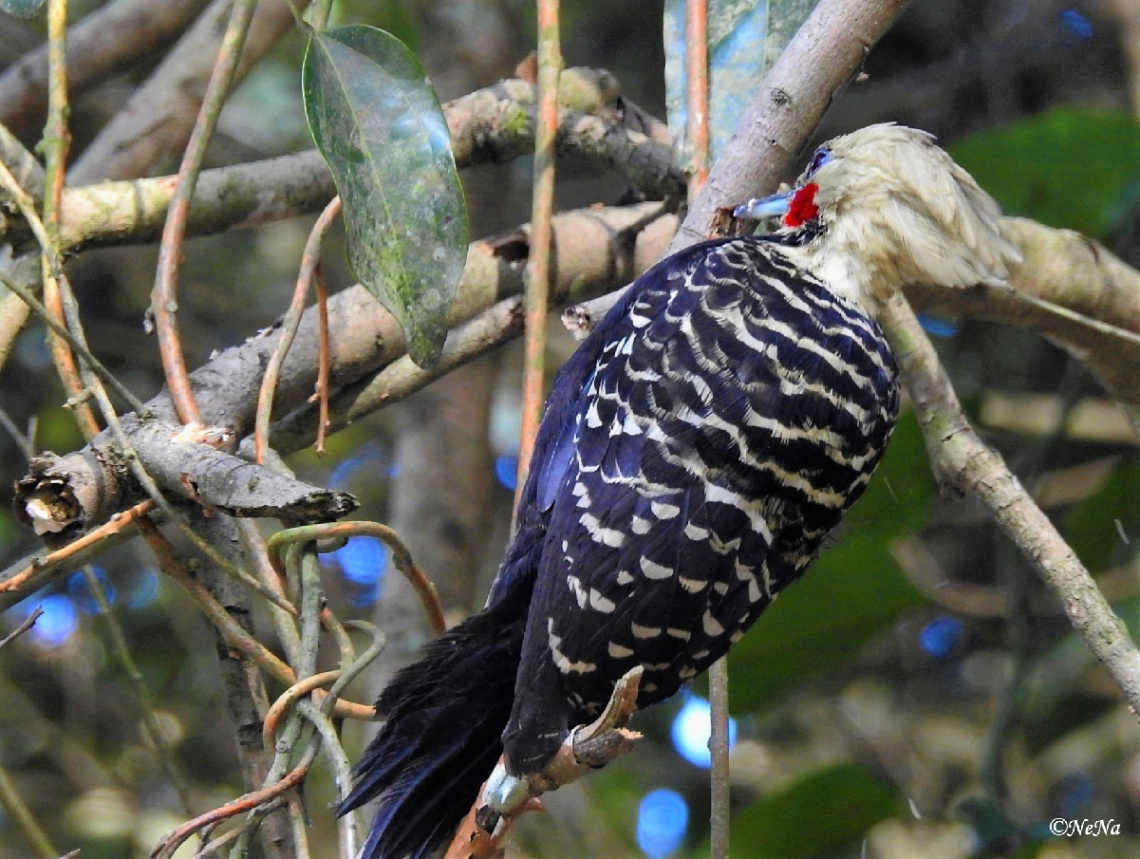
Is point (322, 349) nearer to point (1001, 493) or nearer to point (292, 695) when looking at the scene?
point (292, 695)

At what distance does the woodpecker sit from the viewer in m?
1.31

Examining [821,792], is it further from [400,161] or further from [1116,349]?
[400,161]

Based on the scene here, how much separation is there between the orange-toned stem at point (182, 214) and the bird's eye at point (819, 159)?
737 millimetres

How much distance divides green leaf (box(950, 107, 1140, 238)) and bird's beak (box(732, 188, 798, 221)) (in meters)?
0.82

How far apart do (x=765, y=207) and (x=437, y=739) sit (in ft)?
2.44

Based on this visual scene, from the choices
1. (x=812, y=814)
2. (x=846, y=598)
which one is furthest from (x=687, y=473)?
(x=812, y=814)

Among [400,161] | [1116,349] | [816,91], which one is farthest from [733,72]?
[1116,349]

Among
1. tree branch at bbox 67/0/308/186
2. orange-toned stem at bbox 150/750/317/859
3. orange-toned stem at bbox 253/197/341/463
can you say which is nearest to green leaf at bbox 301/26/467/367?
orange-toned stem at bbox 253/197/341/463

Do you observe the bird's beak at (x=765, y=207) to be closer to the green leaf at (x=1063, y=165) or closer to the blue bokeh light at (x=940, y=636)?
the green leaf at (x=1063, y=165)

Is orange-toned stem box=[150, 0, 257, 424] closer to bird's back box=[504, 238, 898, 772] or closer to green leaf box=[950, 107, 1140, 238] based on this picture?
bird's back box=[504, 238, 898, 772]

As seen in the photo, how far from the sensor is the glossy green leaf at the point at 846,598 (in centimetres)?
205

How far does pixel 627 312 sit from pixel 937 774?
1923mm

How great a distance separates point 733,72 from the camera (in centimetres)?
177

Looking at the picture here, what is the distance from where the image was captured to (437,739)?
1.35 metres
